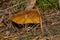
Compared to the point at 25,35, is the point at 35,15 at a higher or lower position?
higher

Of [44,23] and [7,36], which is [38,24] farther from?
[7,36]

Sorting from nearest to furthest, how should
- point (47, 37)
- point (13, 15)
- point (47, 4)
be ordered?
point (47, 37) < point (13, 15) < point (47, 4)

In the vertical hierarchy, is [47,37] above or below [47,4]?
below

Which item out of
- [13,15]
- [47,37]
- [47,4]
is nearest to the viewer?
[47,37]

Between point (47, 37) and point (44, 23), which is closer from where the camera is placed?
point (47, 37)

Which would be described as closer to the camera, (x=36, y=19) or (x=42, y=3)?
(x=36, y=19)

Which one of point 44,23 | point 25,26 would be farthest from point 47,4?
point 25,26

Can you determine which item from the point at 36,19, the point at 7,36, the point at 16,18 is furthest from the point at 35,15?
the point at 7,36

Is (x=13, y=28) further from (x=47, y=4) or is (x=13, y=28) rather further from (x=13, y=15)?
(x=47, y=4)
